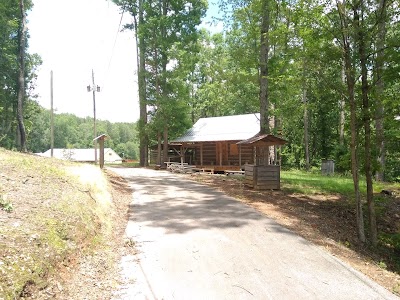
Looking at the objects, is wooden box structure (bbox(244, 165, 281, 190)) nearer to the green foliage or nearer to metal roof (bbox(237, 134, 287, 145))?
metal roof (bbox(237, 134, 287, 145))

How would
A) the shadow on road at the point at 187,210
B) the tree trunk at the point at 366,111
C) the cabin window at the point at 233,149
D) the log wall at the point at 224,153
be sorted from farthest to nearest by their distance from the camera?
1. the cabin window at the point at 233,149
2. the log wall at the point at 224,153
3. the tree trunk at the point at 366,111
4. the shadow on road at the point at 187,210

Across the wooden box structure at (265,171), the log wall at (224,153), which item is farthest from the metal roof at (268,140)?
the log wall at (224,153)

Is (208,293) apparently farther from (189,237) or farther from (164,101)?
(164,101)

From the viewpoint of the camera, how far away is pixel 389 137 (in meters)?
9.68

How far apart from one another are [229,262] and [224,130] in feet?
70.1

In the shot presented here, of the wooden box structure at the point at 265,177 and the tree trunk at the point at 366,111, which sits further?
the wooden box structure at the point at 265,177

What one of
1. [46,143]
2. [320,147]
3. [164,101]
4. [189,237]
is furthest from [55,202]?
[46,143]

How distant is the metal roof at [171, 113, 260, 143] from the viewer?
24619mm

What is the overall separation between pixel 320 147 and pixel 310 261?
3140 cm

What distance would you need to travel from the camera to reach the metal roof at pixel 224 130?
24.6 meters

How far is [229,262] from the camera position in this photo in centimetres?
580

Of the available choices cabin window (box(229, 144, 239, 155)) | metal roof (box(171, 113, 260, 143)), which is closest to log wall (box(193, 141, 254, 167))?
cabin window (box(229, 144, 239, 155))

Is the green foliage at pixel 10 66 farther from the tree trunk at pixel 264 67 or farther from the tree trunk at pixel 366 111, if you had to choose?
the tree trunk at pixel 366 111

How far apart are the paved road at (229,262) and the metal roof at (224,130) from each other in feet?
51.2
